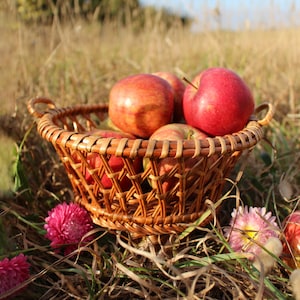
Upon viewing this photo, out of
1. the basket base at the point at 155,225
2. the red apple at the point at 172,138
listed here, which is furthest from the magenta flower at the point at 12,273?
the red apple at the point at 172,138

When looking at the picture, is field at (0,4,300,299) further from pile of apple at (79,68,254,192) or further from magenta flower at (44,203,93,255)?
pile of apple at (79,68,254,192)

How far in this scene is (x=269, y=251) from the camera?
0.61 meters

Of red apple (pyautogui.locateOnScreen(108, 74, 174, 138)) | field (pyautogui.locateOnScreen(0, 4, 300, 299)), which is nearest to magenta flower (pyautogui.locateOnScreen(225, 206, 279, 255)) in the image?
field (pyautogui.locateOnScreen(0, 4, 300, 299))

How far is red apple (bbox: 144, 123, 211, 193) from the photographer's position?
2.51ft

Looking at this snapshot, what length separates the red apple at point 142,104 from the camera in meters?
0.93

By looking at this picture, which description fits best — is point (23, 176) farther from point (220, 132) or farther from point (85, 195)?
point (220, 132)

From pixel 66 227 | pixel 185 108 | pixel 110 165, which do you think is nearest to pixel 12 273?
pixel 66 227

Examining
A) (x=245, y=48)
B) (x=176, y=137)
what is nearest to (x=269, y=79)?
(x=245, y=48)

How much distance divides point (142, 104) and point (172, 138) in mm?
155

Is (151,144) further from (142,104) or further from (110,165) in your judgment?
(142,104)

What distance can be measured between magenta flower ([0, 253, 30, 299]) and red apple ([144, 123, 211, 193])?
30cm

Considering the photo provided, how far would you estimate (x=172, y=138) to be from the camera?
820mm

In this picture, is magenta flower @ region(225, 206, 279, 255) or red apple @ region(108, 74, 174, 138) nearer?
magenta flower @ region(225, 206, 279, 255)

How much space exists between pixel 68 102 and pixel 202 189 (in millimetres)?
1074
